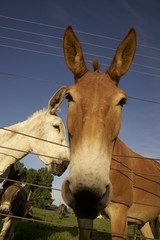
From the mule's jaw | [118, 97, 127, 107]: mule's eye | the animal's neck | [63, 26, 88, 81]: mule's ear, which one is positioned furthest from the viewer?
the animal's neck

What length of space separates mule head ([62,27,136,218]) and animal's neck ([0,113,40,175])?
10.9 ft

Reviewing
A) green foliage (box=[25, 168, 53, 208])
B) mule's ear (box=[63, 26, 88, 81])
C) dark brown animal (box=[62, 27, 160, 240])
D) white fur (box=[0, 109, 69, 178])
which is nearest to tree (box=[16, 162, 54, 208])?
green foliage (box=[25, 168, 53, 208])

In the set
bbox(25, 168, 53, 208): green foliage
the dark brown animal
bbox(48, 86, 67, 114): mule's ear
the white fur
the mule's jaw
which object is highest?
bbox(25, 168, 53, 208): green foliage

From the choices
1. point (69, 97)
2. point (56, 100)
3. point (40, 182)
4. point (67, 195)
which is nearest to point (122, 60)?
point (69, 97)

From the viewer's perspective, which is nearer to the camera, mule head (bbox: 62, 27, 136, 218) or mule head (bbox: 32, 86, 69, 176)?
mule head (bbox: 62, 27, 136, 218)

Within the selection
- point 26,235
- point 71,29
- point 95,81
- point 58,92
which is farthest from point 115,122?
point 26,235

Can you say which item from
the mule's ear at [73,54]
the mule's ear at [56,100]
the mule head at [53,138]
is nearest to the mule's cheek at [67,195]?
the mule's ear at [73,54]

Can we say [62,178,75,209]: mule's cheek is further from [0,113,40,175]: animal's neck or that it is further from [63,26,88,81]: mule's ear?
[0,113,40,175]: animal's neck

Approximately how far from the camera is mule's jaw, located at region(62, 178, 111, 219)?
2012mm

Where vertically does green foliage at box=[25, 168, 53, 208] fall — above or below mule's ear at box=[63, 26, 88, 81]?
above

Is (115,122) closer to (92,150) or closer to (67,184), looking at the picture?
(92,150)

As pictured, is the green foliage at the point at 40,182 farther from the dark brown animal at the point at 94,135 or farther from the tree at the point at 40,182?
the dark brown animal at the point at 94,135

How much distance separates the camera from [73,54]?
351cm

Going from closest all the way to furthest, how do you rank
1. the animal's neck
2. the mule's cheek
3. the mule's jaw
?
the mule's jaw → the mule's cheek → the animal's neck
